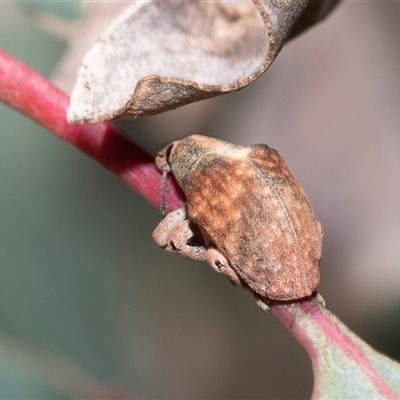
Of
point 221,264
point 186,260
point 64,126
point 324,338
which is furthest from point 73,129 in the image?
point 186,260

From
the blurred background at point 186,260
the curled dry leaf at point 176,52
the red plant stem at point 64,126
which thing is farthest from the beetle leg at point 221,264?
the blurred background at point 186,260

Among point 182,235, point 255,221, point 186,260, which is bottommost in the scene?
point 186,260

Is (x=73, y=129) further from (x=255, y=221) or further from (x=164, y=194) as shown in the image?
(x=255, y=221)

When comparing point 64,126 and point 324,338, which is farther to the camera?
point 64,126

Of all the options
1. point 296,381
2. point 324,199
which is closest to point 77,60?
point 324,199

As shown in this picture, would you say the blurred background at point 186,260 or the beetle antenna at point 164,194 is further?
the blurred background at point 186,260

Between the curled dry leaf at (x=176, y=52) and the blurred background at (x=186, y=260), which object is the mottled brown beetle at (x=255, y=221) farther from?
the blurred background at (x=186, y=260)

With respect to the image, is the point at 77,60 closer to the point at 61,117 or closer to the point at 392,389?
the point at 61,117
